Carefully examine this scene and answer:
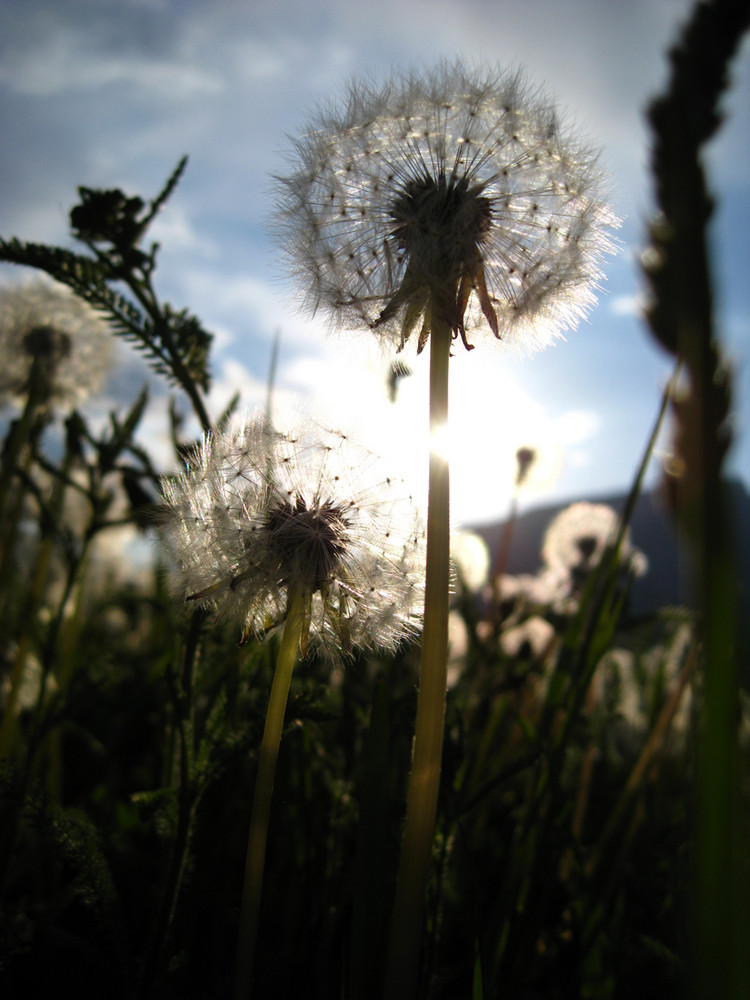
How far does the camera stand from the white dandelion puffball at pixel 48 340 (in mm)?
2570

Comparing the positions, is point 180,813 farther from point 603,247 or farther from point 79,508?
point 79,508

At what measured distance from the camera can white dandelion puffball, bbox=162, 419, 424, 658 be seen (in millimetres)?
1092

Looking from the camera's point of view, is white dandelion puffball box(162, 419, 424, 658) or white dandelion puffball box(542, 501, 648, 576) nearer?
white dandelion puffball box(162, 419, 424, 658)

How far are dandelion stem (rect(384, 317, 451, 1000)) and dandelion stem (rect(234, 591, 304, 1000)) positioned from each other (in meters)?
0.18

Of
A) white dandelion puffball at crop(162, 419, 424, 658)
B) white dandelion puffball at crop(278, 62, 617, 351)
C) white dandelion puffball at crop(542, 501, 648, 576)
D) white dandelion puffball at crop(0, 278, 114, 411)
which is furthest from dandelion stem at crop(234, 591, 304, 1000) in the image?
white dandelion puffball at crop(542, 501, 648, 576)

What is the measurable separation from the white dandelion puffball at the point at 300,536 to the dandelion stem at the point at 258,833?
0.35 ft

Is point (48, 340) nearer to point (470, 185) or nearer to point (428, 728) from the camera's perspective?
point (470, 185)

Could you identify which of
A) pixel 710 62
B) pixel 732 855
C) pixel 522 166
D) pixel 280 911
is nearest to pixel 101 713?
pixel 280 911

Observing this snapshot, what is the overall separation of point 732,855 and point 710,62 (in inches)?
20.1

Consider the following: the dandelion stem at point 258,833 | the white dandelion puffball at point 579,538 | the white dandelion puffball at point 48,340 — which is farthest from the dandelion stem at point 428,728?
the white dandelion puffball at point 579,538

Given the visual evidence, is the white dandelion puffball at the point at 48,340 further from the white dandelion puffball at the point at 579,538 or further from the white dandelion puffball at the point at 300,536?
the white dandelion puffball at the point at 579,538

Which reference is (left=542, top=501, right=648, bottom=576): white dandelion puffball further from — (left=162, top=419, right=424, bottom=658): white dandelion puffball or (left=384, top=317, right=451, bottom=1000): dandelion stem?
(left=384, top=317, right=451, bottom=1000): dandelion stem

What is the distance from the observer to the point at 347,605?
1.14 m

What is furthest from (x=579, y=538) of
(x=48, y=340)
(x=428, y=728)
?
(x=428, y=728)
